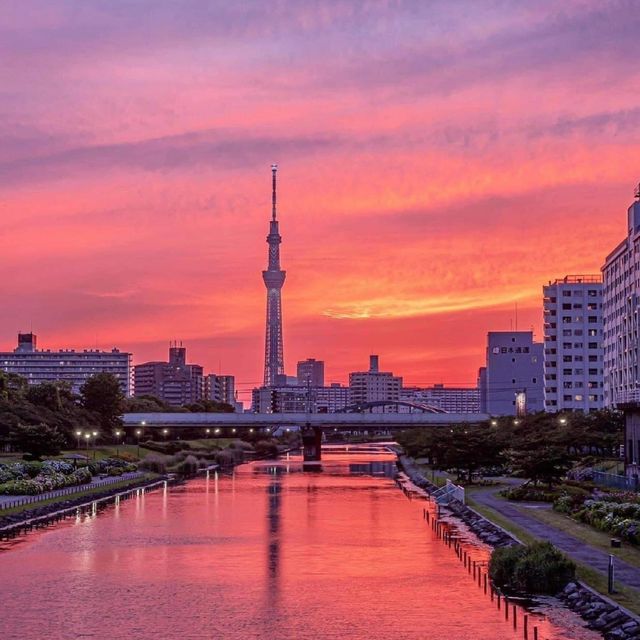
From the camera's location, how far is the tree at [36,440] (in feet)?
435

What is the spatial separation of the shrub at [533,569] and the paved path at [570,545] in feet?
6.86

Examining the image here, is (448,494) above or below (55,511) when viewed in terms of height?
above

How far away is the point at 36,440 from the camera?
132750 mm

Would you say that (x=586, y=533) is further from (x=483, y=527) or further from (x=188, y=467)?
(x=188, y=467)

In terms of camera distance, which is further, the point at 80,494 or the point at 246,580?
the point at 80,494

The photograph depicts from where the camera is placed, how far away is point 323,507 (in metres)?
102

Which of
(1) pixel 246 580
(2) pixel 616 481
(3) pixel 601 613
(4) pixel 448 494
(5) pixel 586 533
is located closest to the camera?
(3) pixel 601 613

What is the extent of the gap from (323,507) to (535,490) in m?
20.5

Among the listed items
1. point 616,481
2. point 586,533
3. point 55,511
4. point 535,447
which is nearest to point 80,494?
point 55,511

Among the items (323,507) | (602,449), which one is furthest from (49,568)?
(602,449)

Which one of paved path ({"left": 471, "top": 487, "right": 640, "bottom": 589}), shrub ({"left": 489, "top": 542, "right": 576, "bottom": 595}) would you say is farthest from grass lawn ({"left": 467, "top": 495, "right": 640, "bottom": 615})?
shrub ({"left": 489, "top": 542, "right": 576, "bottom": 595})

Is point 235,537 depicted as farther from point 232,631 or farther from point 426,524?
point 232,631

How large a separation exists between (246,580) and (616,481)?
45347 millimetres

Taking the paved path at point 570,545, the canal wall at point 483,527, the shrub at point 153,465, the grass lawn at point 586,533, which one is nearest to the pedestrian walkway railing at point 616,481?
the paved path at point 570,545
